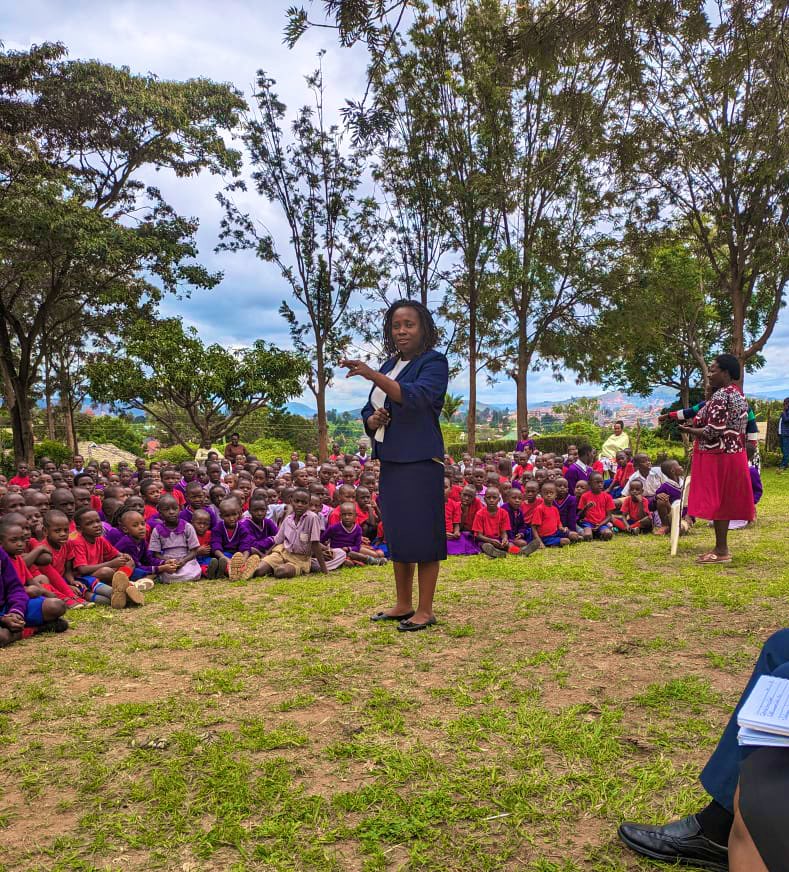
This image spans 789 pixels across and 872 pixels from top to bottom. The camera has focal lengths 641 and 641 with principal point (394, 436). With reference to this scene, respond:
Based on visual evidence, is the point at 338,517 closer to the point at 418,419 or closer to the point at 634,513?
the point at 418,419

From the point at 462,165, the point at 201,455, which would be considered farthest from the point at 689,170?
the point at 201,455

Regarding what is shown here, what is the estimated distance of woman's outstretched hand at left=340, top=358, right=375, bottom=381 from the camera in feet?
11.0

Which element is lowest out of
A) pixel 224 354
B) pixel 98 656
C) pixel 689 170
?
pixel 98 656

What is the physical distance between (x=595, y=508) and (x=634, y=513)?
0.71 metres

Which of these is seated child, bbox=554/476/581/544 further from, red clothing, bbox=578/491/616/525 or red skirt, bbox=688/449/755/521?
red skirt, bbox=688/449/755/521

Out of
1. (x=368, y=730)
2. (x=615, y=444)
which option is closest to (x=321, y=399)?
(x=615, y=444)

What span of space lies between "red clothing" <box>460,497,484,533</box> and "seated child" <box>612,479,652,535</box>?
1897 mm

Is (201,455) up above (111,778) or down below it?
above

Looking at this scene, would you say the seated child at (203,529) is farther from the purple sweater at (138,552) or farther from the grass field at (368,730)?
the grass field at (368,730)

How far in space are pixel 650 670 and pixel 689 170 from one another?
12.5 metres

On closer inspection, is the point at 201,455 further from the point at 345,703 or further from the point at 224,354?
the point at 345,703

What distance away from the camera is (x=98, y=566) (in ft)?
17.1

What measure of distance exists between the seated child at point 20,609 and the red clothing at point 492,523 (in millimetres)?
4164

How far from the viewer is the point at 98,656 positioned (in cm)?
361
